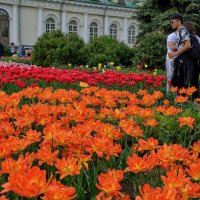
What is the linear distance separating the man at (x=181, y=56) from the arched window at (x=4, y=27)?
35.0 metres

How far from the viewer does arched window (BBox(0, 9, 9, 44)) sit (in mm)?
39938

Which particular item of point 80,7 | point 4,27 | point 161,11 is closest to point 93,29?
point 80,7

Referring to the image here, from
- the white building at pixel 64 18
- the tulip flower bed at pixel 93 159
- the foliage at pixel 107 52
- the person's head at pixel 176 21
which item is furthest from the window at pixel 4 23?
the tulip flower bed at pixel 93 159

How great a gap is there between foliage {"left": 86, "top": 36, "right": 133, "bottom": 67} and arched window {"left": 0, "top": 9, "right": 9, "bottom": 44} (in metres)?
25.5

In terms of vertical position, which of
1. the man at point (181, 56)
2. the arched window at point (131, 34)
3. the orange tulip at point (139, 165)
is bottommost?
the orange tulip at point (139, 165)

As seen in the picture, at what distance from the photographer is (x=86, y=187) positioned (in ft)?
7.68

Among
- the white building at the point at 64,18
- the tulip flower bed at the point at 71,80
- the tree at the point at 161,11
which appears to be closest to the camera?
the tulip flower bed at the point at 71,80

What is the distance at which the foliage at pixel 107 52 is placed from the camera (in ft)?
46.6

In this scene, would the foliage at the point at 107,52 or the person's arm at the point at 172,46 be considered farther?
the foliage at the point at 107,52

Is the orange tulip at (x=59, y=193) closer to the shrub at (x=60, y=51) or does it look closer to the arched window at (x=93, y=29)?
the shrub at (x=60, y=51)

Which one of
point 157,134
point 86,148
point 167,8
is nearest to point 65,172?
point 86,148

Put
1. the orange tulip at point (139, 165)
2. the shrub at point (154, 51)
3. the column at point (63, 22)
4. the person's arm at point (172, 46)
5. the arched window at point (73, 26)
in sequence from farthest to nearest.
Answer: the arched window at point (73, 26) → the column at point (63, 22) → the shrub at point (154, 51) → the person's arm at point (172, 46) → the orange tulip at point (139, 165)

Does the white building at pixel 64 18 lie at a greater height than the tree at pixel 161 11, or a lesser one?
greater

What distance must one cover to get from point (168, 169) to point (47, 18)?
137 ft
